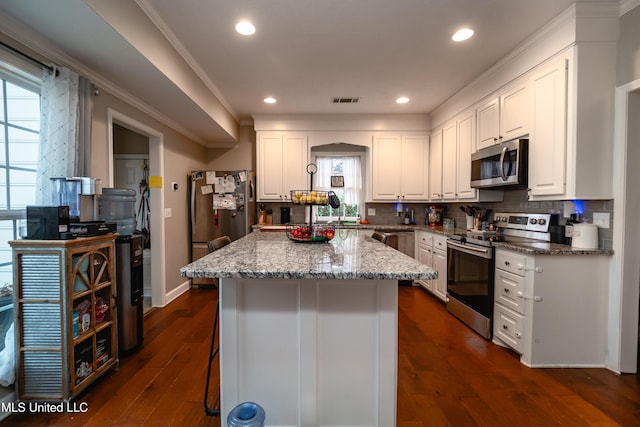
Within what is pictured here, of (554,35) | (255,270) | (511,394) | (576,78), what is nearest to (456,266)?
(511,394)

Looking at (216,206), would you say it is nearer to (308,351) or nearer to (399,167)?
(399,167)

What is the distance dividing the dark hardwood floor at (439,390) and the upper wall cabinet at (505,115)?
1960 mm

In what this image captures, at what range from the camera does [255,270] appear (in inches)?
47.4

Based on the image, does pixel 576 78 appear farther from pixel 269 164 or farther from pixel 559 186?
pixel 269 164

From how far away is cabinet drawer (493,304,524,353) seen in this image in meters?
2.21

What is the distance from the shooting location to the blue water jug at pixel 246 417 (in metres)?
1.19

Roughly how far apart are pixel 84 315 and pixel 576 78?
3.76 meters

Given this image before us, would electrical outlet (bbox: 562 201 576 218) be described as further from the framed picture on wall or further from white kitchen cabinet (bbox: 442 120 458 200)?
the framed picture on wall

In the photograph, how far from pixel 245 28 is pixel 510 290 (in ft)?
9.85

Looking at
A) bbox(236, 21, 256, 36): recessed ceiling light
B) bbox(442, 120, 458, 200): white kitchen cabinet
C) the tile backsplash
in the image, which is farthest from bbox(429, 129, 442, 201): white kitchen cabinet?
bbox(236, 21, 256, 36): recessed ceiling light

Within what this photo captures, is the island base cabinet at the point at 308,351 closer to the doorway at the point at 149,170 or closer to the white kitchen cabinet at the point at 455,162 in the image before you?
the doorway at the point at 149,170

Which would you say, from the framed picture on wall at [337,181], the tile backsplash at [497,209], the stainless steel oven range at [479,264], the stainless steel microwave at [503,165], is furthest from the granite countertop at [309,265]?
the framed picture on wall at [337,181]

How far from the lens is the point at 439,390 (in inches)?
74.1

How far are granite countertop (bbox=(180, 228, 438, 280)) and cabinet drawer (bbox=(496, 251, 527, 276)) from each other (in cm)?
121
